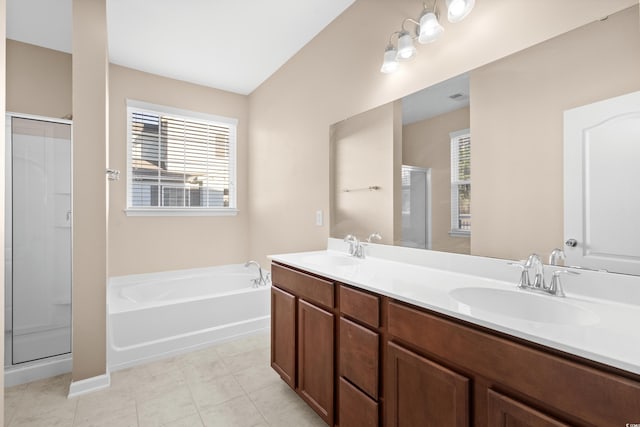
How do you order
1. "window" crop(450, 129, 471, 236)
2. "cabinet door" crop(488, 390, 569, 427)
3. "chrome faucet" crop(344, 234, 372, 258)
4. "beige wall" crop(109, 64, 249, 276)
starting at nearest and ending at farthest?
"cabinet door" crop(488, 390, 569, 427) < "window" crop(450, 129, 471, 236) < "chrome faucet" crop(344, 234, 372, 258) < "beige wall" crop(109, 64, 249, 276)

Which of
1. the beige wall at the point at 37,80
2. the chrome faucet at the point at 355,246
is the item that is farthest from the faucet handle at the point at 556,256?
the beige wall at the point at 37,80

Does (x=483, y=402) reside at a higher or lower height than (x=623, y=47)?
lower

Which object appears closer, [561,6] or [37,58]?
[561,6]

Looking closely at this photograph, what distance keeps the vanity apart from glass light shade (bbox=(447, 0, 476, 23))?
1124 millimetres

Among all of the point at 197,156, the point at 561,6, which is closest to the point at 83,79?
the point at 197,156

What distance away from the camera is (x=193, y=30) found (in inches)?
97.8

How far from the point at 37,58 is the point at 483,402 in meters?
3.88

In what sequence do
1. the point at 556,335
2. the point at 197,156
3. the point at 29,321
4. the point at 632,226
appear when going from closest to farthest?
the point at 556,335 → the point at 632,226 → the point at 29,321 → the point at 197,156

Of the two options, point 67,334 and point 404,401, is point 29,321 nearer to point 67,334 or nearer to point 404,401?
point 67,334

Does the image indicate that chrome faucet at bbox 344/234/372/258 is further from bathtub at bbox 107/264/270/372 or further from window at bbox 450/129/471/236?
bathtub at bbox 107/264/270/372

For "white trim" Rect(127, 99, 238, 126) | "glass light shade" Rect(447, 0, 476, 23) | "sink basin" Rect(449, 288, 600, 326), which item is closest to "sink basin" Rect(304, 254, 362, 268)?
"sink basin" Rect(449, 288, 600, 326)

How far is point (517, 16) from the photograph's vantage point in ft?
4.22

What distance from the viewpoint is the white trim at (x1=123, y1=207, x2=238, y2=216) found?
10.5 feet

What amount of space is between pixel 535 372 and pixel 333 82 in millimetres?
2204
